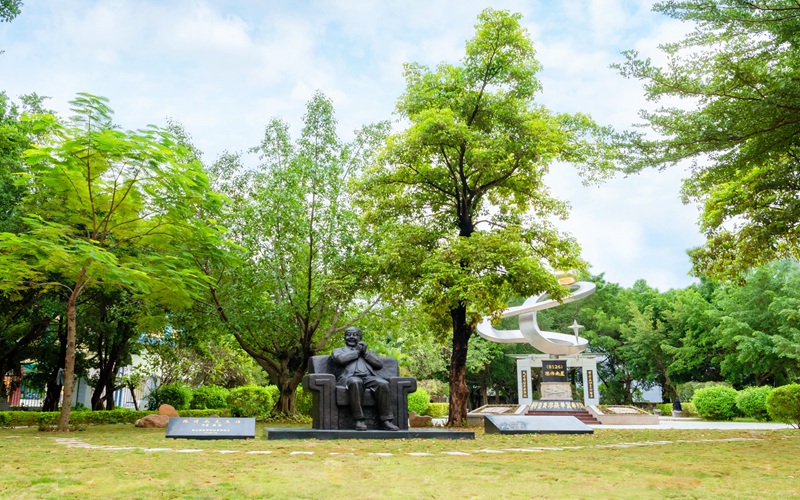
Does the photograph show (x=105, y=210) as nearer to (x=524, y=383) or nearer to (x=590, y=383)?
(x=524, y=383)

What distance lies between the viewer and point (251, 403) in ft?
64.6

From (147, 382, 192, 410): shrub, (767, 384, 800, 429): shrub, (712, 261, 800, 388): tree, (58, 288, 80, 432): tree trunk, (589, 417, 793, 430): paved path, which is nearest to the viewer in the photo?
(58, 288, 80, 432): tree trunk

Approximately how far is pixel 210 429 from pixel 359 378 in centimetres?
274

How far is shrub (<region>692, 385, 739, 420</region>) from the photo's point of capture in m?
25.5

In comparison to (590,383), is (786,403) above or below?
below

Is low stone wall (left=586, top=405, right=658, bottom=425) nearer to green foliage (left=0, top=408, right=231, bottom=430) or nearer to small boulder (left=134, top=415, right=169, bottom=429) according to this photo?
small boulder (left=134, top=415, right=169, bottom=429)

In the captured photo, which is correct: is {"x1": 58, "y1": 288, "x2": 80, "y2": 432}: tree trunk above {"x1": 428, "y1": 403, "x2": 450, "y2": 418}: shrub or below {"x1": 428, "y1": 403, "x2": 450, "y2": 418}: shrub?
above

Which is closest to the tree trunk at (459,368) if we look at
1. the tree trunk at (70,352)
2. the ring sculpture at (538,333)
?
the ring sculpture at (538,333)

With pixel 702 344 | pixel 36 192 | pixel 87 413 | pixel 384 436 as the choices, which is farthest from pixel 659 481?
pixel 702 344

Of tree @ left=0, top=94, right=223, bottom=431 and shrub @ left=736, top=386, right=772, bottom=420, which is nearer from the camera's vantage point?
tree @ left=0, top=94, right=223, bottom=431

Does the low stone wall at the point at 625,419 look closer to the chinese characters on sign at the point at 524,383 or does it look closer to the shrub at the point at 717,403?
the shrub at the point at 717,403

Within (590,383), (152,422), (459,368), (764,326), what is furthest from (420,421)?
(764,326)

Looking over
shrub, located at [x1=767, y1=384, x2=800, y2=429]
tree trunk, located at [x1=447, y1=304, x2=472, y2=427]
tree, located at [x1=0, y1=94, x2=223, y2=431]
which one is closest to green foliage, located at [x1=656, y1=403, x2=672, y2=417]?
shrub, located at [x1=767, y1=384, x2=800, y2=429]

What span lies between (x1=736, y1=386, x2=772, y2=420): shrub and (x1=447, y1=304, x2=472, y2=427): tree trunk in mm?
14464
